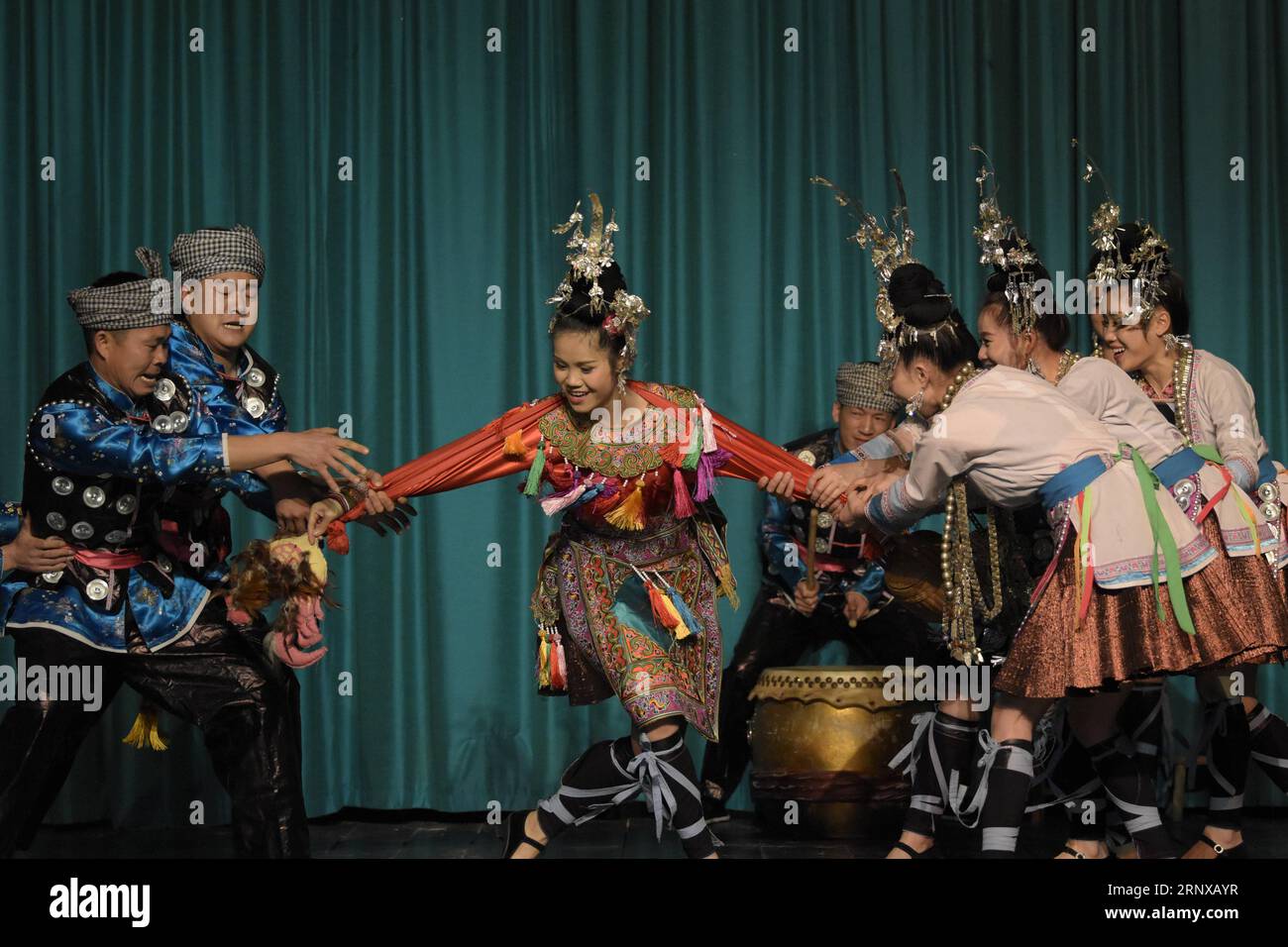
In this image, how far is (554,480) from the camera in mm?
3799

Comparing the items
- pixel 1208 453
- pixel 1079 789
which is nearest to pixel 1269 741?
pixel 1079 789

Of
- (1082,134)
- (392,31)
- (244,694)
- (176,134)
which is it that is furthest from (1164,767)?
(176,134)

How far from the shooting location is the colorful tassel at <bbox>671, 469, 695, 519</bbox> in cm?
378

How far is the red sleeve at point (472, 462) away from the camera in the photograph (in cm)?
381

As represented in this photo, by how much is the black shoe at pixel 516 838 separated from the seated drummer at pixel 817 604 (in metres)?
0.73

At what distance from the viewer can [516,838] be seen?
4.39 meters

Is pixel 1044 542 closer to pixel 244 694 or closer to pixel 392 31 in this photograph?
pixel 244 694

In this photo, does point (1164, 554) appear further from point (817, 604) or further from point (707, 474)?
point (817, 604)

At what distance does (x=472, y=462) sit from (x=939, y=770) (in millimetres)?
1532
